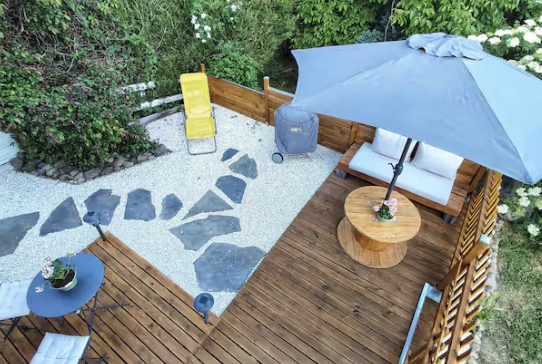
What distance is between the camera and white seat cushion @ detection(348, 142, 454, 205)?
383 centimetres

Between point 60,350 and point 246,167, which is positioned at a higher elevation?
point 60,350

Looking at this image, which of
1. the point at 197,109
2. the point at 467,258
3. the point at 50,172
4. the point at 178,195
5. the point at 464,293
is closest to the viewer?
the point at 464,293

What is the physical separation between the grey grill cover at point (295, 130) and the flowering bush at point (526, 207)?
112 inches

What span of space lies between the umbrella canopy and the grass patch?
1.65 meters

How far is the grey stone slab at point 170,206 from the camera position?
14.1ft

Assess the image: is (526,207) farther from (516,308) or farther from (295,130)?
(295,130)

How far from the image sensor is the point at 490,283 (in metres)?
3.68

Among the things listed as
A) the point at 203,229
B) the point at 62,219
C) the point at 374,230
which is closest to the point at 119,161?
the point at 62,219

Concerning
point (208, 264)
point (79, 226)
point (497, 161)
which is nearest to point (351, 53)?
point (497, 161)

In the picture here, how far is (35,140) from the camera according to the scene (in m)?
4.85

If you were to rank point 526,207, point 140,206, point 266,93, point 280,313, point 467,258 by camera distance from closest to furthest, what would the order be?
1. point 467,258
2. point 280,313
3. point 526,207
4. point 140,206
5. point 266,93

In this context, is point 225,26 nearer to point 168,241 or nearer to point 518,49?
point 168,241

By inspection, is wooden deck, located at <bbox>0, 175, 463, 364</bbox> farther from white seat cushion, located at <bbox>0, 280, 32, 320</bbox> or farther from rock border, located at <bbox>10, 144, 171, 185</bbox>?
rock border, located at <bbox>10, 144, 171, 185</bbox>

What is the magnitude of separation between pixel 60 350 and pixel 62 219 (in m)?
2.32
